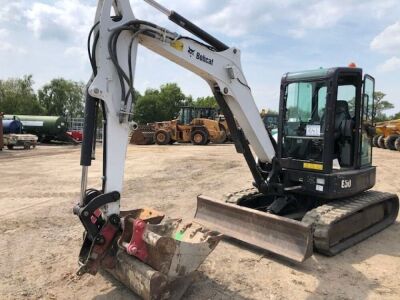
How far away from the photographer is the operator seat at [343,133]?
6.28 meters

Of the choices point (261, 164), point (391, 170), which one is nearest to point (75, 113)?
point (391, 170)

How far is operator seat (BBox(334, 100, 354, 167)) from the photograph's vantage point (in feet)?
20.6

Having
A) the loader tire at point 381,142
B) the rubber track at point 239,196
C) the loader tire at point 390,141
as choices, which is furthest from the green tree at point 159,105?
the rubber track at point 239,196

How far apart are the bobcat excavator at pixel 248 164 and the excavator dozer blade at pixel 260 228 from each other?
0.05ft

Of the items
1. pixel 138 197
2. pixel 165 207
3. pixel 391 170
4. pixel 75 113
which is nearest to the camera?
pixel 165 207

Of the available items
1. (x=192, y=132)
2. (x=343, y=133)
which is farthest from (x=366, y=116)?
(x=192, y=132)

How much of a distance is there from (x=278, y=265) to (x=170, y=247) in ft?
6.01

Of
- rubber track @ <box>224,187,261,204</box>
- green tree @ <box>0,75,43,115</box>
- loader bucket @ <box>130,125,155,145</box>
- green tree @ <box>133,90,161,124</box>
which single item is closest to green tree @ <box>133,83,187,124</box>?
green tree @ <box>133,90,161,124</box>

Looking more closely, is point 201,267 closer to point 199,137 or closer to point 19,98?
point 199,137

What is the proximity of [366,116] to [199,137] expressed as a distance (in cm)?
2000

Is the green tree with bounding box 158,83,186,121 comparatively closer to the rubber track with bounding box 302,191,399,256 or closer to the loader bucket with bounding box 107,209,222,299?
the rubber track with bounding box 302,191,399,256

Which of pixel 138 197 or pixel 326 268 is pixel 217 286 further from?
pixel 138 197

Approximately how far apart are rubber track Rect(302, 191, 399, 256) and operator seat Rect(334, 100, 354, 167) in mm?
639

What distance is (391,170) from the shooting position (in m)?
14.0
